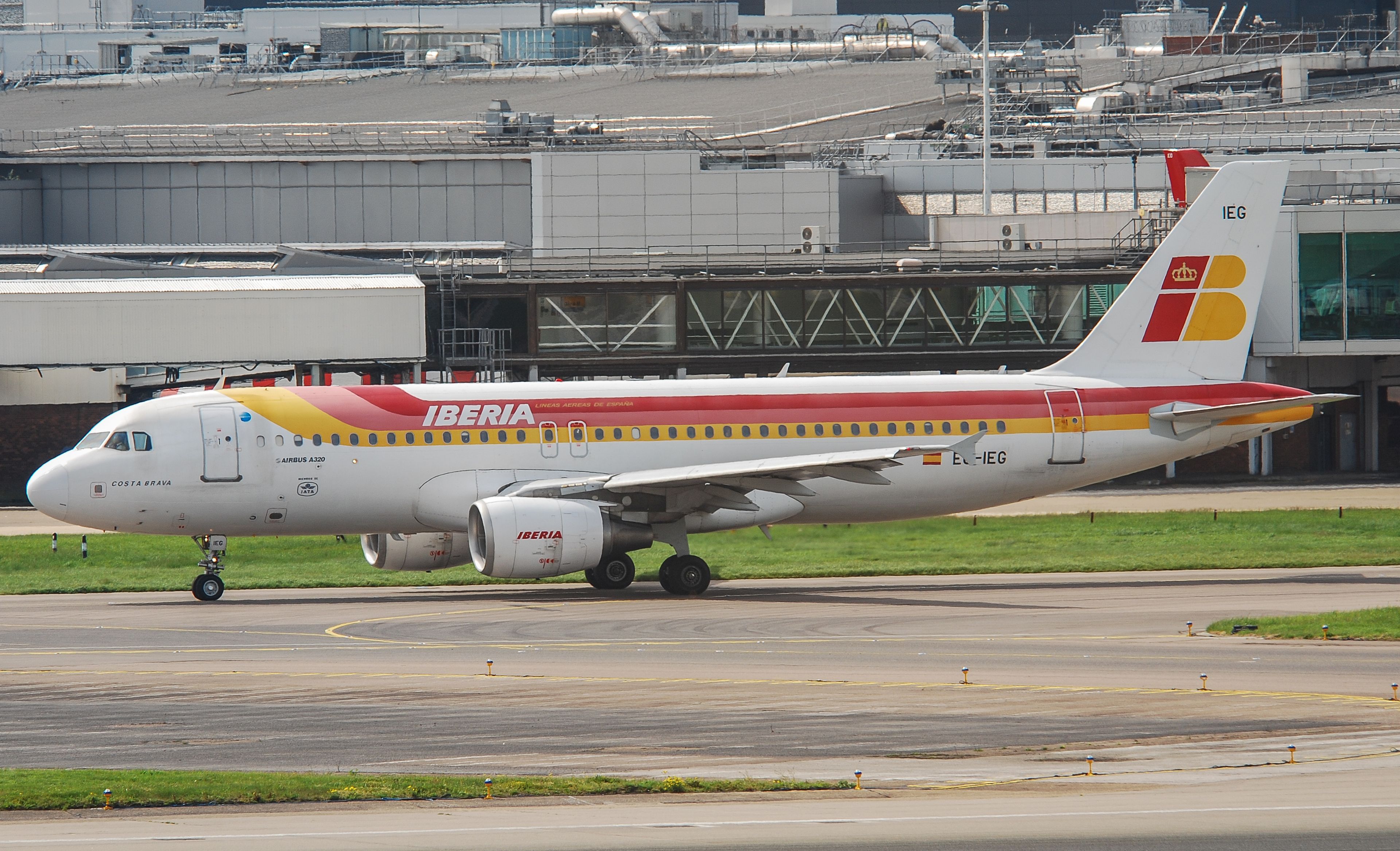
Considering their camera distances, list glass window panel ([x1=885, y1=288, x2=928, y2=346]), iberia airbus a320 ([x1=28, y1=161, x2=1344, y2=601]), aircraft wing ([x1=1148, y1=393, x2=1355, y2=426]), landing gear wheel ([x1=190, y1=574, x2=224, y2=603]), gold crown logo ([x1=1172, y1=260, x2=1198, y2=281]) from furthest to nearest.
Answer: glass window panel ([x1=885, y1=288, x2=928, y2=346]) < gold crown logo ([x1=1172, y1=260, x2=1198, y2=281]) < aircraft wing ([x1=1148, y1=393, x2=1355, y2=426]) < landing gear wheel ([x1=190, y1=574, x2=224, y2=603]) < iberia airbus a320 ([x1=28, y1=161, x2=1344, y2=601])

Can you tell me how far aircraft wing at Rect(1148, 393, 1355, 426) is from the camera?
38.5 meters

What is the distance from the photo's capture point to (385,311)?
5788 cm

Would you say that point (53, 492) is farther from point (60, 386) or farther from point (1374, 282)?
point (1374, 282)

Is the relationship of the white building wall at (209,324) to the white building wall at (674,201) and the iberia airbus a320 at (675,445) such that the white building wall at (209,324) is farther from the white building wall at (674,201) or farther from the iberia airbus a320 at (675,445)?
the white building wall at (674,201)

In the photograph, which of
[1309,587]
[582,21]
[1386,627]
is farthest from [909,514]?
[582,21]

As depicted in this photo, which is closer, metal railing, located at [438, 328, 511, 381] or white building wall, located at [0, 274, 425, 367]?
white building wall, located at [0, 274, 425, 367]

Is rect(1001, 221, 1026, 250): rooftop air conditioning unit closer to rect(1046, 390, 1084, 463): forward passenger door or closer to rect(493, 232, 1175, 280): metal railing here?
rect(493, 232, 1175, 280): metal railing

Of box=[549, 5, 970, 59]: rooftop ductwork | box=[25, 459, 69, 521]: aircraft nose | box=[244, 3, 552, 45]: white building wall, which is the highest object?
box=[244, 3, 552, 45]: white building wall

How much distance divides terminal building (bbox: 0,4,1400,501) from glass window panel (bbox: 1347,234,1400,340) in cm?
10

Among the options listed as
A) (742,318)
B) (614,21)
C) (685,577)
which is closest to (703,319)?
(742,318)

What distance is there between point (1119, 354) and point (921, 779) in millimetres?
24640

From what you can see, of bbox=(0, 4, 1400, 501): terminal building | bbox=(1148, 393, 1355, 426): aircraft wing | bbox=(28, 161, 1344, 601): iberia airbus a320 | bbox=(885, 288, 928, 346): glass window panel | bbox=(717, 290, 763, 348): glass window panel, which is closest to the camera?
bbox=(28, 161, 1344, 601): iberia airbus a320

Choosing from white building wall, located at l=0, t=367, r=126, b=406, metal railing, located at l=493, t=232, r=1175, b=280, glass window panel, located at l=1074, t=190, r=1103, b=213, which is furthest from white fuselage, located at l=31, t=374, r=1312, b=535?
glass window panel, located at l=1074, t=190, r=1103, b=213

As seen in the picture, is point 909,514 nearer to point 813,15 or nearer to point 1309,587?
point 1309,587
